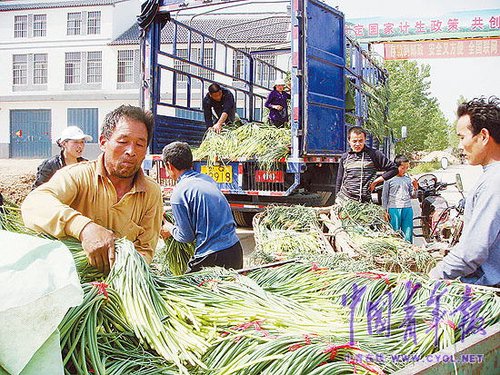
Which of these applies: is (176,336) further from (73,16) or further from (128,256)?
(73,16)

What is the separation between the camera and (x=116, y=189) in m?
2.65

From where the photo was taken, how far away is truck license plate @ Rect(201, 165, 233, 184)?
734cm

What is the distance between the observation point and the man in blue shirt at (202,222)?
3.94 m

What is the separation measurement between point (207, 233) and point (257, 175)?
3.26 metres

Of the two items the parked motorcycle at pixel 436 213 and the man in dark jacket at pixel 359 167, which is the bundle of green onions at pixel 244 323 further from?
the man in dark jacket at pixel 359 167

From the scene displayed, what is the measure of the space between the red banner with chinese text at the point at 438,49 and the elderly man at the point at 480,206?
21564 millimetres

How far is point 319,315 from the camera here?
2129mm

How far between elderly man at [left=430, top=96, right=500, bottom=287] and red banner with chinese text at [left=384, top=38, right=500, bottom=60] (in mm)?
21564

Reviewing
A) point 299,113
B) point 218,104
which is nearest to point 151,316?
point 299,113

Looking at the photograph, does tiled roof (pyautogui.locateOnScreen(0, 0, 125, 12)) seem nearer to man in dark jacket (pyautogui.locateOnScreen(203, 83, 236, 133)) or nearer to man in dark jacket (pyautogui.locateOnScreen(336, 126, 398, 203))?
man in dark jacket (pyautogui.locateOnScreen(203, 83, 236, 133))

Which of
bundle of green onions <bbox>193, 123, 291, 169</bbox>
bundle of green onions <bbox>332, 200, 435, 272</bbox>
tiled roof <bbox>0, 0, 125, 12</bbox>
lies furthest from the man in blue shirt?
tiled roof <bbox>0, 0, 125, 12</bbox>

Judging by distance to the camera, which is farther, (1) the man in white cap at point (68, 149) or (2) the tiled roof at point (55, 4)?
(2) the tiled roof at point (55, 4)

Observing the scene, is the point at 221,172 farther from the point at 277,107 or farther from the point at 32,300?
the point at 32,300

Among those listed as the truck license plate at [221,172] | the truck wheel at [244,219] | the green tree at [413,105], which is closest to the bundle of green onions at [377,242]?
the truck license plate at [221,172]
